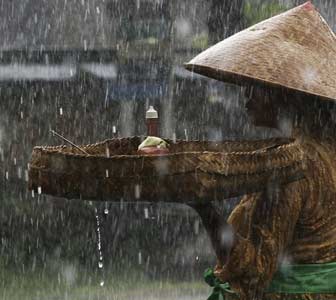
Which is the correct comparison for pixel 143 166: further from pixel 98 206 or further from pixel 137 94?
pixel 137 94

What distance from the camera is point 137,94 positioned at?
16922 mm

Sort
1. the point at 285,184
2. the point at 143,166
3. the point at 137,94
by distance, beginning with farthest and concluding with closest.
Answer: the point at 137,94
the point at 285,184
the point at 143,166

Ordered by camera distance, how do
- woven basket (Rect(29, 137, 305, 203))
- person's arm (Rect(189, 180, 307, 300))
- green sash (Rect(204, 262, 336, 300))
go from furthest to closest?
1. green sash (Rect(204, 262, 336, 300))
2. person's arm (Rect(189, 180, 307, 300))
3. woven basket (Rect(29, 137, 305, 203))

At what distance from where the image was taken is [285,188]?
3.04 metres

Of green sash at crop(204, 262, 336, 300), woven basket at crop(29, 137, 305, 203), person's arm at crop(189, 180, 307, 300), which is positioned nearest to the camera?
woven basket at crop(29, 137, 305, 203)

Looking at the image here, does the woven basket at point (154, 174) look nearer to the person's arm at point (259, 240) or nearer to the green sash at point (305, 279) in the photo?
the person's arm at point (259, 240)

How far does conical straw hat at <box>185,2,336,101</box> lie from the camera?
3.08m

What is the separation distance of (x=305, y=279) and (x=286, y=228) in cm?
23

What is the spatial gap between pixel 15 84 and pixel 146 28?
260 centimetres

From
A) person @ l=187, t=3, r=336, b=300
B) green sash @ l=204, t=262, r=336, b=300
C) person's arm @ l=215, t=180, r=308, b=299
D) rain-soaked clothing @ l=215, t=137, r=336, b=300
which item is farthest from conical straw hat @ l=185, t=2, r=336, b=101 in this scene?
green sash @ l=204, t=262, r=336, b=300

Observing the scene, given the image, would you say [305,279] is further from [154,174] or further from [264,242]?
[154,174]

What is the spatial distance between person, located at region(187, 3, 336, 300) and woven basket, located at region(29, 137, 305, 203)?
181 mm

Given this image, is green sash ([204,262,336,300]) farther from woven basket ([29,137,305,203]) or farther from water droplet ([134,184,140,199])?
water droplet ([134,184,140,199])

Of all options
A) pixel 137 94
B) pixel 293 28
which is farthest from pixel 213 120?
pixel 293 28
